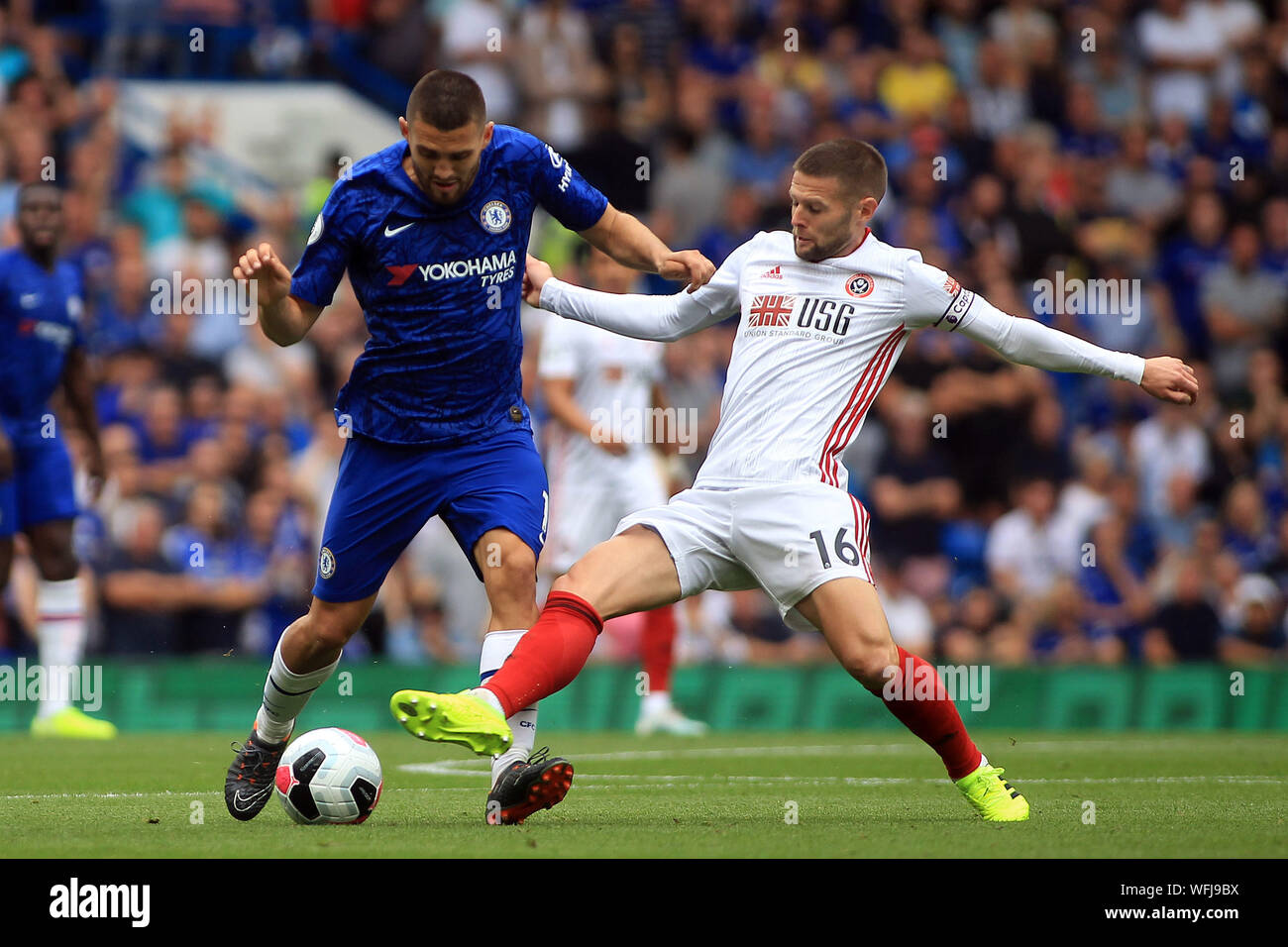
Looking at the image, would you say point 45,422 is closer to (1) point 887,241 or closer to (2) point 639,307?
(2) point 639,307

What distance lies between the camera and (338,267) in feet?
21.8

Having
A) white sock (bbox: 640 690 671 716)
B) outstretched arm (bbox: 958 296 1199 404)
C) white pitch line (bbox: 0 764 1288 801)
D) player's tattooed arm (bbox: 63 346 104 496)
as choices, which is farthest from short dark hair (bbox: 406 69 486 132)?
white sock (bbox: 640 690 671 716)

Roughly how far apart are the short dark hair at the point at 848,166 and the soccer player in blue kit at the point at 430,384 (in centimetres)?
54

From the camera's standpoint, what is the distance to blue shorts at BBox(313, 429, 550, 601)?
671 centimetres

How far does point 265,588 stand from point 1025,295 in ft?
22.9

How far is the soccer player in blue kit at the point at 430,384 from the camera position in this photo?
6598 millimetres

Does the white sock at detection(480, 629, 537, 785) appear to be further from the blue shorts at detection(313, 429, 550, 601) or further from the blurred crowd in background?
the blurred crowd in background

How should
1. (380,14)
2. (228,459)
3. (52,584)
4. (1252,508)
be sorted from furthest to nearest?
(380,14)
(1252,508)
(228,459)
(52,584)

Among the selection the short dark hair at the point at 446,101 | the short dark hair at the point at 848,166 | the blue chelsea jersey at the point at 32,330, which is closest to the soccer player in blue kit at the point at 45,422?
the blue chelsea jersey at the point at 32,330

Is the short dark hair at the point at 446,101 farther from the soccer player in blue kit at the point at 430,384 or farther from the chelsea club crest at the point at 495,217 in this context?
the chelsea club crest at the point at 495,217

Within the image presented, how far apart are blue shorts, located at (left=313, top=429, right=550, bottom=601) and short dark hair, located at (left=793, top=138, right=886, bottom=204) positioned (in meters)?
1.47

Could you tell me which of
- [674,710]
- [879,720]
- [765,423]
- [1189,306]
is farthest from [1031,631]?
[765,423]

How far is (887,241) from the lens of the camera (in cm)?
1659

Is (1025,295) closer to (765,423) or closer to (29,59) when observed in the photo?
(29,59)
